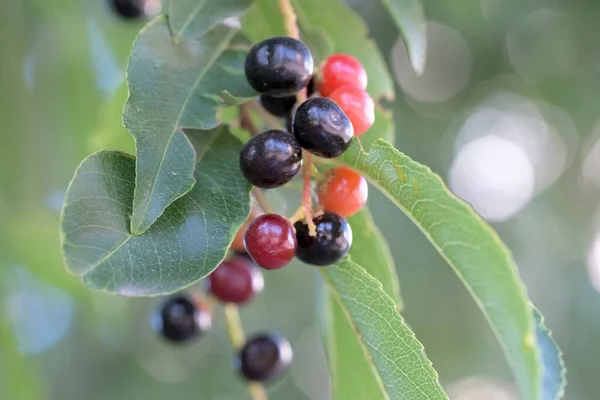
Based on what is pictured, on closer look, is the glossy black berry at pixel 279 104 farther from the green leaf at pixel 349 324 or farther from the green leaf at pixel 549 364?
the green leaf at pixel 549 364

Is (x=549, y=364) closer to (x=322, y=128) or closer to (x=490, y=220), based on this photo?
(x=322, y=128)

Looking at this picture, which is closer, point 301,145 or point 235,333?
point 301,145

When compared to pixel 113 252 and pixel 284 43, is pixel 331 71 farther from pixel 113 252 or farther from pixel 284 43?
pixel 113 252

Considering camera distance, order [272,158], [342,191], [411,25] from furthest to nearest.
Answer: [411,25], [342,191], [272,158]

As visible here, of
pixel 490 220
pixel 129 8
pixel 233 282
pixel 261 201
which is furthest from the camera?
pixel 490 220

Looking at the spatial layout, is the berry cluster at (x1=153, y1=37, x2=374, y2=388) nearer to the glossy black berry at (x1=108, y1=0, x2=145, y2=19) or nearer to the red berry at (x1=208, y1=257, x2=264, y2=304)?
the red berry at (x1=208, y1=257, x2=264, y2=304)

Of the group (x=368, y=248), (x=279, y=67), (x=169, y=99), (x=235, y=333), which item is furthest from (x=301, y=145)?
(x=235, y=333)

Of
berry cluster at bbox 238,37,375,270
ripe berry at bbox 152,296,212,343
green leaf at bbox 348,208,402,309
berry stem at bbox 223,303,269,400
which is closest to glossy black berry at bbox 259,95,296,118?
berry cluster at bbox 238,37,375,270

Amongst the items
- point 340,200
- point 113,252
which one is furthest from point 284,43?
point 113,252
